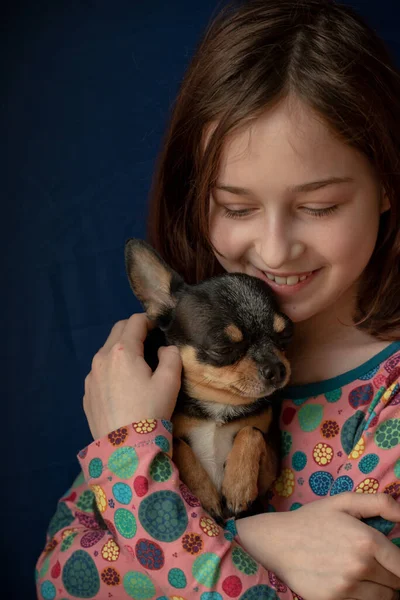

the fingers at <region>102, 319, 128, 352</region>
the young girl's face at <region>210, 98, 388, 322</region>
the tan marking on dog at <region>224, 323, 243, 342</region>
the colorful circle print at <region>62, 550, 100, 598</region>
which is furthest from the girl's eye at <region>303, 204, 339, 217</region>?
the colorful circle print at <region>62, 550, 100, 598</region>

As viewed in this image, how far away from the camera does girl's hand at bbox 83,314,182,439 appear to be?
1323mm

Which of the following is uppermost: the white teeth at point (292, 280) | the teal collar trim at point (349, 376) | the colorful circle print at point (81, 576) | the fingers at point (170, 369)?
the white teeth at point (292, 280)

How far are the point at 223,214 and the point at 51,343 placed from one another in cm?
66

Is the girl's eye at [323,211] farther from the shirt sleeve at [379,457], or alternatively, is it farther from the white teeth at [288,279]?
the shirt sleeve at [379,457]

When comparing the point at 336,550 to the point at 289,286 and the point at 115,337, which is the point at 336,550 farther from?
the point at 115,337

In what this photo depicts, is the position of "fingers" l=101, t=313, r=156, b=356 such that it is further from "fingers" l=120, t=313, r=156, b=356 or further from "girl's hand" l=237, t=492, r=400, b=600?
"girl's hand" l=237, t=492, r=400, b=600

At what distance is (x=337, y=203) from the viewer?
1315mm

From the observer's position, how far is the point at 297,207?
1.32 m

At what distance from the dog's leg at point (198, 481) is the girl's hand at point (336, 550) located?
11cm

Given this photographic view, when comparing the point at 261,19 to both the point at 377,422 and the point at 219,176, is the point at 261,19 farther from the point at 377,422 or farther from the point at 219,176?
the point at 377,422

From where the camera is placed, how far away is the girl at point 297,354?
1.22 metres

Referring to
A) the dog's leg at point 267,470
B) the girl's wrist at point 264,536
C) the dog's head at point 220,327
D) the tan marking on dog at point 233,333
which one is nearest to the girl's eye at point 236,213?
the dog's head at point 220,327

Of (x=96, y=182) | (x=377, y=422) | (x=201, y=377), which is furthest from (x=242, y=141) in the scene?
(x=96, y=182)

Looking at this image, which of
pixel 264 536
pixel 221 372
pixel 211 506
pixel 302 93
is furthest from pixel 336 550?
pixel 302 93
